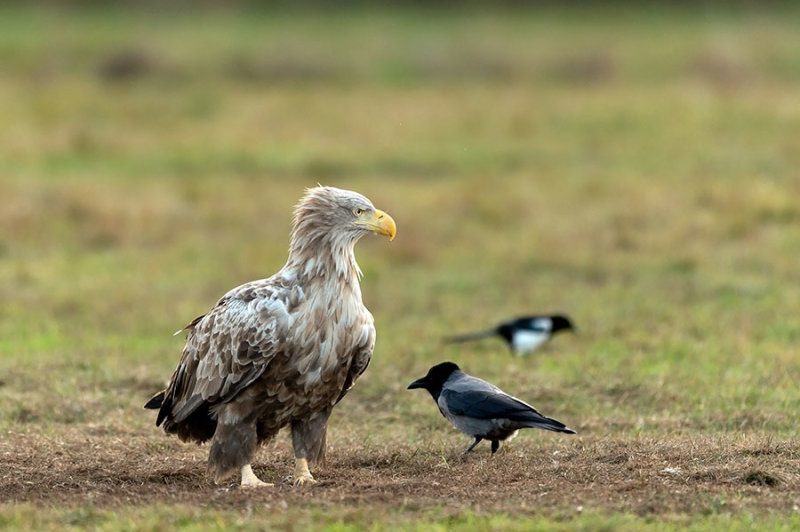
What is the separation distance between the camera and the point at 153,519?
597cm

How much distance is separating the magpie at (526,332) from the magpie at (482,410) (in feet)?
9.85

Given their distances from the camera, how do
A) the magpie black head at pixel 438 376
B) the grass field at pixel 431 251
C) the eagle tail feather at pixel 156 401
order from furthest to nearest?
the magpie black head at pixel 438 376, the eagle tail feather at pixel 156 401, the grass field at pixel 431 251

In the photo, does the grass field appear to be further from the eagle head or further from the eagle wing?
the eagle head

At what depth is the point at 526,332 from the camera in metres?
11.2

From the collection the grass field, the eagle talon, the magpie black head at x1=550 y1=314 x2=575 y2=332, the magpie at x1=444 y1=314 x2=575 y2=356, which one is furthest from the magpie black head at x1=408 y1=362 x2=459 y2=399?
the magpie black head at x1=550 y1=314 x2=575 y2=332

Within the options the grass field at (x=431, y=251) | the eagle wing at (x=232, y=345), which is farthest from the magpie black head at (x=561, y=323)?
the eagle wing at (x=232, y=345)

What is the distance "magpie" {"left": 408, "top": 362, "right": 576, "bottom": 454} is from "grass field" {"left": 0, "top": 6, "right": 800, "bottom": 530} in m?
0.18

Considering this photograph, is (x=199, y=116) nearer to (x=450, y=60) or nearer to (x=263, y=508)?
(x=450, y=60)

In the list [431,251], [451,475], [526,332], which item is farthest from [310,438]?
[431,251]

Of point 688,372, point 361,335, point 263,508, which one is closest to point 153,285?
point 688,372

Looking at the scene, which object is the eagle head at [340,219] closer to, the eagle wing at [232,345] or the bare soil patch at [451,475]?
the eagle wing at [232,345]

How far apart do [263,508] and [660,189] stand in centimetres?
1211

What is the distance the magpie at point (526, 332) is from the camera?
11133 millimetres

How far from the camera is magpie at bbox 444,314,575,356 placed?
11.1m
